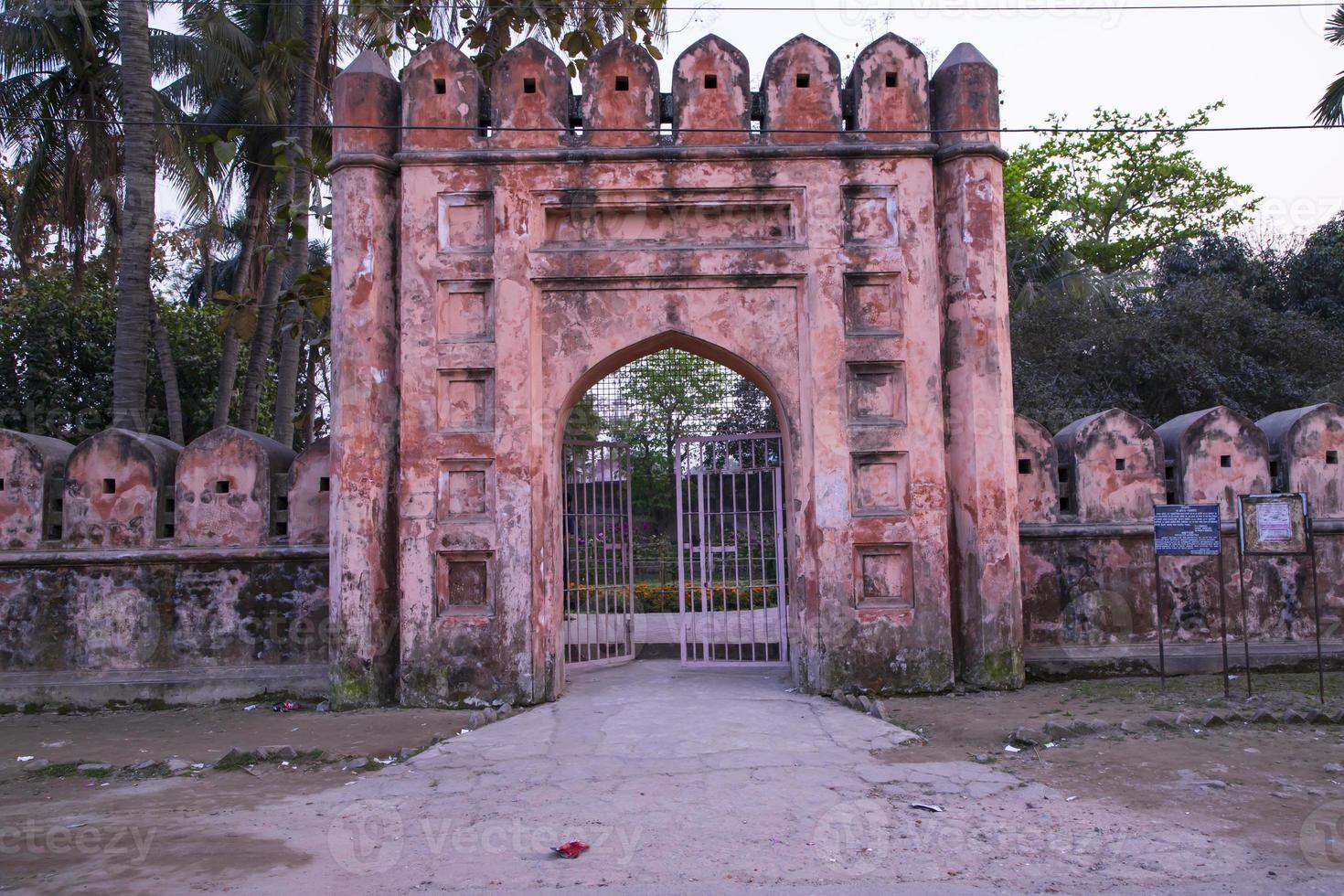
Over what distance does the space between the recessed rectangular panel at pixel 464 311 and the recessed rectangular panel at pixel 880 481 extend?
11.0 feet

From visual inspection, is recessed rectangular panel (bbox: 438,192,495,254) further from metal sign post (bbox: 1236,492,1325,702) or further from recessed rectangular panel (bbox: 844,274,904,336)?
metal sign post (bbox: 1236,492,1325,702)

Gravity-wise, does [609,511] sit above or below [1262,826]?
above

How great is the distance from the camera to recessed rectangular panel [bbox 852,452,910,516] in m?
8.48

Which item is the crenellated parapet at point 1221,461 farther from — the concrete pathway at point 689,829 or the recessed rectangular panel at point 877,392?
the concrete pathway at point 689,829

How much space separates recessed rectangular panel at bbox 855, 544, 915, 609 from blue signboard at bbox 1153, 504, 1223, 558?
199cm

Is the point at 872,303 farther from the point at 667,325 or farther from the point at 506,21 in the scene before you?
the point at 506,21

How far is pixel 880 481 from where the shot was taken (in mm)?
8523

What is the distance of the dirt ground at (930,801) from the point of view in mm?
4465

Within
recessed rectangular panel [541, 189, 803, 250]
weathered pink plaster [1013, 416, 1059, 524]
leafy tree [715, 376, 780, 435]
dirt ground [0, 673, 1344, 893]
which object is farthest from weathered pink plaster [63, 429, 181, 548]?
leafy tree [715, 376, 780, 435]

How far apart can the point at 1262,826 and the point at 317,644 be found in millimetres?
7238

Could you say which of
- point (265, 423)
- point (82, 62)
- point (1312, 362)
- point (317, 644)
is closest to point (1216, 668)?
point (317, 644)

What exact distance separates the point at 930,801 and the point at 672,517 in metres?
17.6

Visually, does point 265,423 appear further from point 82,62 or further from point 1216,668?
point 1216,668

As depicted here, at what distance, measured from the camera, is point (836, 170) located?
28.5ft
